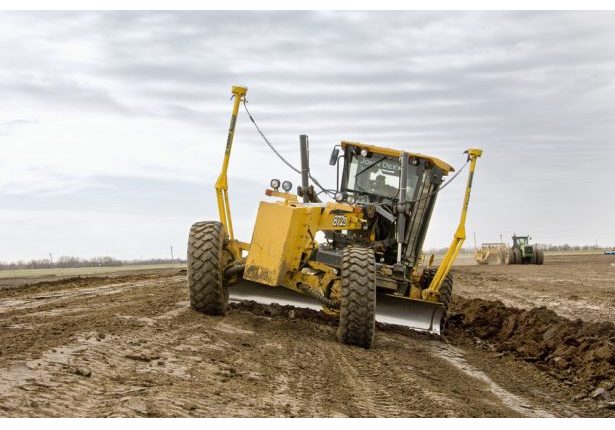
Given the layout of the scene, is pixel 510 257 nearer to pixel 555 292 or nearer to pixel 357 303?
pixel 555 292

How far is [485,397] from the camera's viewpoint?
848cm

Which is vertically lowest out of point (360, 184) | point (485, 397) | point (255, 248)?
point (485, 397)

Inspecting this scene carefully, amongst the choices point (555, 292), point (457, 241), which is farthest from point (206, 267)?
point (555, 292)

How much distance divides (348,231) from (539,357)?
11.7 feet

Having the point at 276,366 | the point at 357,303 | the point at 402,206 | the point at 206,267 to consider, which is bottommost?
the point at 276,366

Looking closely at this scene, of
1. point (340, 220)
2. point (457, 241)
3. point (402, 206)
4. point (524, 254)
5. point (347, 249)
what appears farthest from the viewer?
point (524, 254)

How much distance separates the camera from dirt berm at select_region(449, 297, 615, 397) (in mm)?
10500

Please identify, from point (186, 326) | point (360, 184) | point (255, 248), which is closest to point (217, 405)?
point (186, 326)

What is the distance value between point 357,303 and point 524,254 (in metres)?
40.5

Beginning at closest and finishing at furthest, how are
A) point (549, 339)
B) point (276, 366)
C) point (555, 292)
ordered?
point (276, 366), point (549, 339), point (555, 292)

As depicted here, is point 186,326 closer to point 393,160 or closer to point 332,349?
point 332,349

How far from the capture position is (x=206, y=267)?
11.2m

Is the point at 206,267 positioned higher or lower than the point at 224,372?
higher

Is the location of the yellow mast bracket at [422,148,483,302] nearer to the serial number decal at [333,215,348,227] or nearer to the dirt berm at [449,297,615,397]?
the dirt berm at [449,297,615,397]
